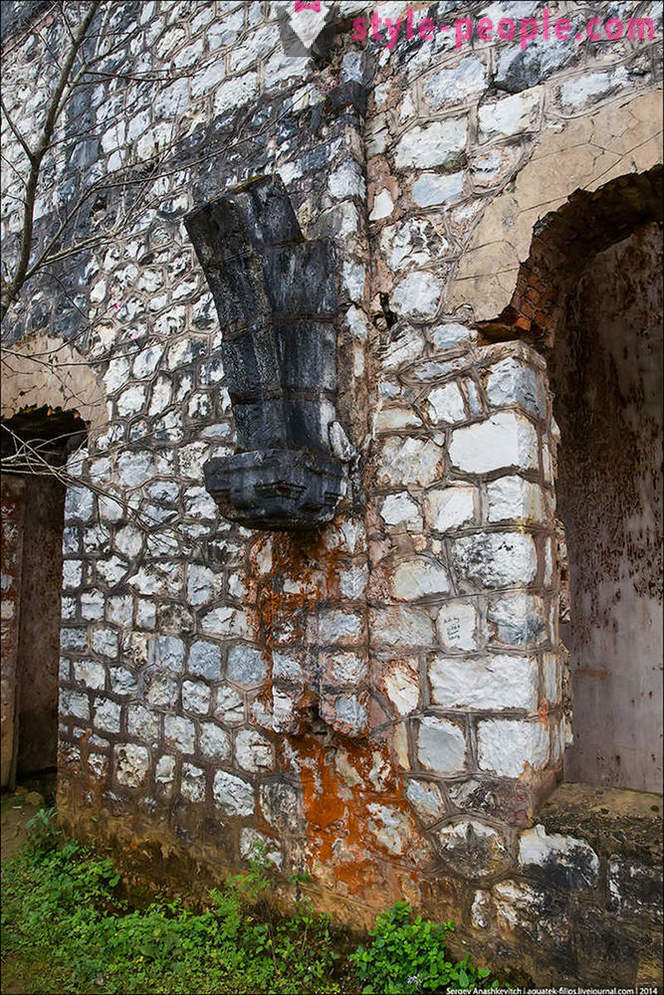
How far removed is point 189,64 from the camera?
3977 millimetres

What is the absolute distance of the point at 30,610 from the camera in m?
5.60

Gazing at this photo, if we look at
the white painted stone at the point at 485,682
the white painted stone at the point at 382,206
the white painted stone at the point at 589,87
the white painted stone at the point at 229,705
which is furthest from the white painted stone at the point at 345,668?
the white painted stone at the point at 589,87

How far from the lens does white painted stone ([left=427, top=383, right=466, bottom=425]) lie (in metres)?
2.78

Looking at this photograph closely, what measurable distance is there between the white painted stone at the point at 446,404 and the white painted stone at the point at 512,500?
0.30 metres

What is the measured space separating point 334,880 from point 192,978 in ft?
2.17

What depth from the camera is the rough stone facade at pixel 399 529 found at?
2.54 metres

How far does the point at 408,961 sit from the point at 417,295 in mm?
2460

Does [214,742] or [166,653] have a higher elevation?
[166,653]

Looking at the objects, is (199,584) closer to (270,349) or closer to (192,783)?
(192,783)

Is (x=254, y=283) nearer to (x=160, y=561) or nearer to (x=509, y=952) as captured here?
(x=160, y=561)

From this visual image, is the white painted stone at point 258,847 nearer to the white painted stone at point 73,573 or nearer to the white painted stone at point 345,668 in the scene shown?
the white painted stone at point 345,668

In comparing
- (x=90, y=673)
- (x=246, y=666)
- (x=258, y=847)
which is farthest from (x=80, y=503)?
(x=258, y=847)

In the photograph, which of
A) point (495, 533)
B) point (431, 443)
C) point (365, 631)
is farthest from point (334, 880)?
point (431, 443)

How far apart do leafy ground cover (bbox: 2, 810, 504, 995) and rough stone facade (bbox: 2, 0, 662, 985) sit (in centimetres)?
12
